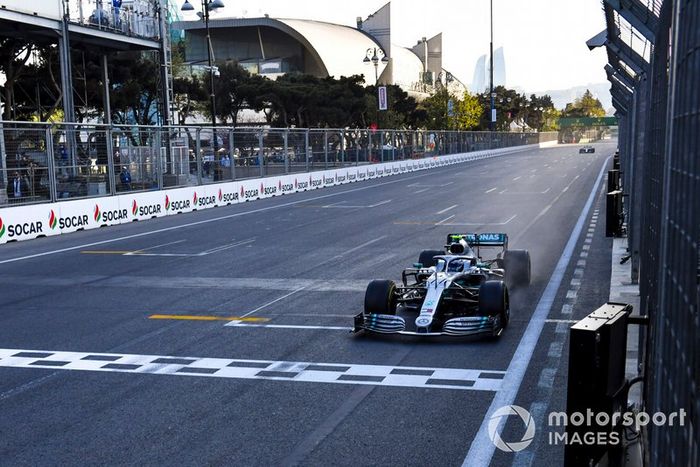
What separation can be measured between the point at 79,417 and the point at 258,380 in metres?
1.65

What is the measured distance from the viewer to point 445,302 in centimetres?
955

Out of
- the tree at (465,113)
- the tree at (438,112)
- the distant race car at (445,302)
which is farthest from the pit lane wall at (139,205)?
the tree at (465,113)

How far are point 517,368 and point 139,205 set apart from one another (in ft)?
63.2

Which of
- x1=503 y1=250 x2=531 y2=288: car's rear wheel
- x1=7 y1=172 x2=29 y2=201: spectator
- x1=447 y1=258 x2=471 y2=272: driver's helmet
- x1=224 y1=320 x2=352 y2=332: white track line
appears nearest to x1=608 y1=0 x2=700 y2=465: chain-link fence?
x1=224 y1=320 x2=352 y2=332: white track line

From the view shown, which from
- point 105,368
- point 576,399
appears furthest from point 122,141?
point 576,399

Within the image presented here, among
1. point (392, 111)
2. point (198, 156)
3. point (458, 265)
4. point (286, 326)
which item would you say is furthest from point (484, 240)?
point (392, 111)

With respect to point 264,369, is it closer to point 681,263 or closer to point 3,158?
point 681,263

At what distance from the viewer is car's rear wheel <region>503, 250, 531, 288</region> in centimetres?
1143

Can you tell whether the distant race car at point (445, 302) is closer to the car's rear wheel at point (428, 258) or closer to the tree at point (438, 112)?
the car's rear wheel at point (428, 258)

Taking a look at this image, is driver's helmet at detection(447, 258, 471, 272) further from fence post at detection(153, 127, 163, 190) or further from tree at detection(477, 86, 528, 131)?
tree at detection(477, 86, 528, 131)

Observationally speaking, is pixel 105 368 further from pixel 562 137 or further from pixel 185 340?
pixel 562 137

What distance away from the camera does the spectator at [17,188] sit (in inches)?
803

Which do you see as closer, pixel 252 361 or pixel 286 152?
pixel 252 361

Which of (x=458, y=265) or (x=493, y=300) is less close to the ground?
(x=458, y=265)
